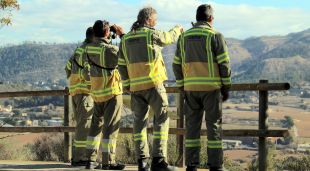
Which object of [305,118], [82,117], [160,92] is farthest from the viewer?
[305,118]

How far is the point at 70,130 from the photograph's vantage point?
36.1 feet

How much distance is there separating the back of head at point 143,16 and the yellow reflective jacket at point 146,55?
73mm

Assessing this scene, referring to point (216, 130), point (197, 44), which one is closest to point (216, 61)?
point (197, 44)

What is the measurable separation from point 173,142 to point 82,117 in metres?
3.99


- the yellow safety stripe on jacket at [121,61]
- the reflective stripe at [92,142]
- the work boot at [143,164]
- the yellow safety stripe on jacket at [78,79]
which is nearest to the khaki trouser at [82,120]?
the yellow safety stripe on jacket at [78,79]

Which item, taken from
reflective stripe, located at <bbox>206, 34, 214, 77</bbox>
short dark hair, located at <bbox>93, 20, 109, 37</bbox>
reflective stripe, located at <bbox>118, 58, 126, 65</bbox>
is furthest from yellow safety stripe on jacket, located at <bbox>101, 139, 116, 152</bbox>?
reflective stripe, located at <bbox>206, 34, 214, 77</bbox>

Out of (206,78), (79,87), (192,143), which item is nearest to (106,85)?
(79,87)

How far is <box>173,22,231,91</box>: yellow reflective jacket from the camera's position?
24.5 ft

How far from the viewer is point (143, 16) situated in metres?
8.05

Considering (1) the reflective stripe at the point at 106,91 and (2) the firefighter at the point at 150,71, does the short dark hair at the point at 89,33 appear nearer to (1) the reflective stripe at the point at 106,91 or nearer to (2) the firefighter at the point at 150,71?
(1) the reflective stripe at the point at 106,91

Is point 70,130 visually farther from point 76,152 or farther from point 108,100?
point 108,100

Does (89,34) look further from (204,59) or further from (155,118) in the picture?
(204,59)

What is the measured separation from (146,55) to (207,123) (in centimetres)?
122

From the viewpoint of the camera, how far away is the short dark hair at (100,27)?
28.1ft
